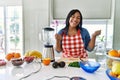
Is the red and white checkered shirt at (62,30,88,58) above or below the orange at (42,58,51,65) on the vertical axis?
above

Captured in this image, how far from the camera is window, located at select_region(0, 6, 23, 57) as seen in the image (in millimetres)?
2959

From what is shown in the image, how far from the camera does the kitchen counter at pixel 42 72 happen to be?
130 cm

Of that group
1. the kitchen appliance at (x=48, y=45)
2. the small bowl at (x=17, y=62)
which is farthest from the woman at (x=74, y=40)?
the small bowl at (x=17, y=62)

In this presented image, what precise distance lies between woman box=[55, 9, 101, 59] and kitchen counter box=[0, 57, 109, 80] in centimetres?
53

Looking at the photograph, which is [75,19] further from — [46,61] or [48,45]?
[46,61]

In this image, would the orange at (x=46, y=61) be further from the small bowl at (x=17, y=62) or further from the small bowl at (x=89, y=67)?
the small bowl at (x=89, y=67)

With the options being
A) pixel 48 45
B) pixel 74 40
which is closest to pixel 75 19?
pixel 74 40

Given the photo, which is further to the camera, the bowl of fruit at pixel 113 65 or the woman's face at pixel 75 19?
the woman's face at pixel 75 19

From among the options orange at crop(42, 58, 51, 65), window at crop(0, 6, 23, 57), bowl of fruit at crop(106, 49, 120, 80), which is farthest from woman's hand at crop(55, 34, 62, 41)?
window at crop(0, 6, 23, 57)

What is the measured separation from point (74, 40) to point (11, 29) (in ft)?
4.59

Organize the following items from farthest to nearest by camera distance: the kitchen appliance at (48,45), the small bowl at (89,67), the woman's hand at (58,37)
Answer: the woman's hand at (58,37)
the kitchen appliance at (48,45)
the small bowl at (89,67)

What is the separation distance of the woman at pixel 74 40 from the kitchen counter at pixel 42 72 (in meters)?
0.53

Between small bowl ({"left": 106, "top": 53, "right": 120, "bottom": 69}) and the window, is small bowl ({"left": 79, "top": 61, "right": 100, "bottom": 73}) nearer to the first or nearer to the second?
small bowl ({"left": 106, "top": 53, "right": 120, "bottom": 69})

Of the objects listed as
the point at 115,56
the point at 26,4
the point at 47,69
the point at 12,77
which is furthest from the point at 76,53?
the point at 26,4
